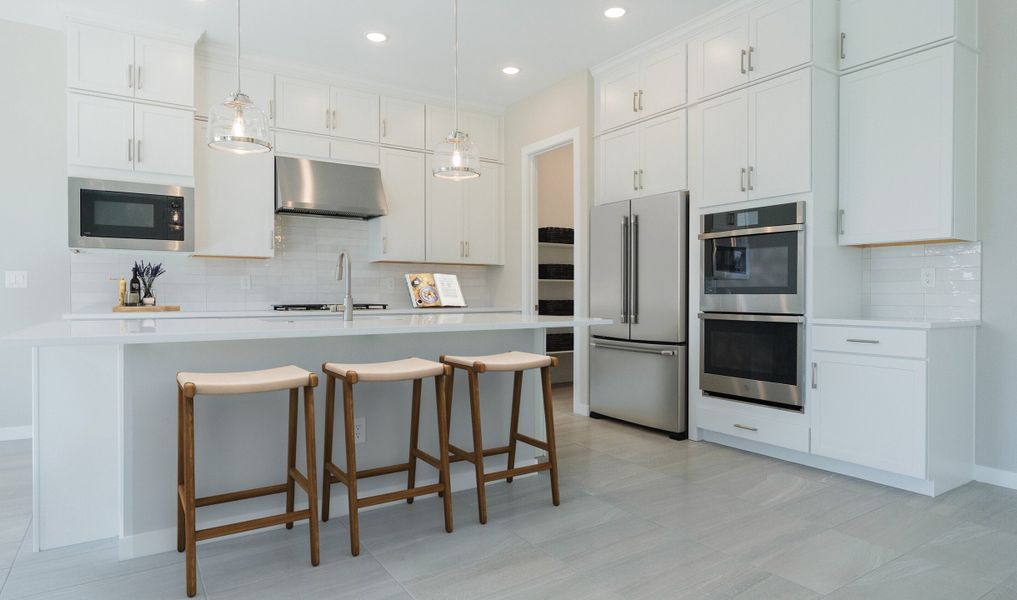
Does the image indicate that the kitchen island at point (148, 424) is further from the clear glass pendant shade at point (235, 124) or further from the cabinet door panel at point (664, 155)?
the cabinet door panel at point (664, 155)

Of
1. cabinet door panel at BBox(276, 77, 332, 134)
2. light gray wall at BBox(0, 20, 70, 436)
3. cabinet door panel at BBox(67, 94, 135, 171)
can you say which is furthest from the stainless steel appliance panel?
light gray wall at BBox(0, 20, 70, 436)

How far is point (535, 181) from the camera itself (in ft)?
18.3

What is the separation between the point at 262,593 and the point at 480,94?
4.49 m

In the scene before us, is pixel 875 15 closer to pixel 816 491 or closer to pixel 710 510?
pixel 816 491

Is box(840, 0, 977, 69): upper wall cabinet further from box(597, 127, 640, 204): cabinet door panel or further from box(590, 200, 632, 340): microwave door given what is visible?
box(590, 200, 632, 340): microwave door

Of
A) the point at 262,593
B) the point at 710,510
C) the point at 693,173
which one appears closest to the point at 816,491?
the point at 710,510

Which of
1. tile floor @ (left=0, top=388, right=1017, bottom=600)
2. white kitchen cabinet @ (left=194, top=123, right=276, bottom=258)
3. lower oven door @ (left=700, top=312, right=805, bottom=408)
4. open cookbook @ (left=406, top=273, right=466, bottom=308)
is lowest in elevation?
tile floor @ (left=0, top=388, right=1017, bottom=600)

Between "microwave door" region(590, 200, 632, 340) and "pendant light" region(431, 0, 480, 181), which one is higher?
"pendant light" region(431, 0, 480, 181)

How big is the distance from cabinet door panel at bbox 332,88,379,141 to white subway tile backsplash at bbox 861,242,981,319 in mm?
3856

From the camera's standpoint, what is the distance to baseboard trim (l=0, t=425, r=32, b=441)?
3957 millimetres

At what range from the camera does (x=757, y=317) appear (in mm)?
3615

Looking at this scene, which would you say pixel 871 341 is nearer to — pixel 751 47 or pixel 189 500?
pixel 751 47

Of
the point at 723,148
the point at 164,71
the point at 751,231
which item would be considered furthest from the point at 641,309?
the point at 164,71

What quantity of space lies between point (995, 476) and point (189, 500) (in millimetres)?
3818
